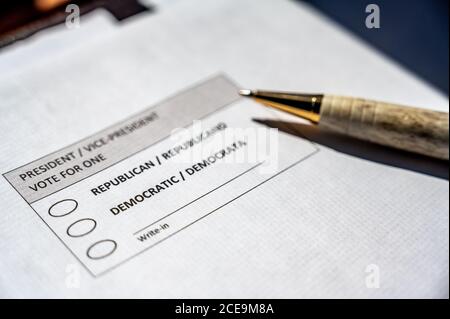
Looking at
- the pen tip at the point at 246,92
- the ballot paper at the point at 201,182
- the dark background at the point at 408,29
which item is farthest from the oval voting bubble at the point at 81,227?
the dark background at the point at 408,29

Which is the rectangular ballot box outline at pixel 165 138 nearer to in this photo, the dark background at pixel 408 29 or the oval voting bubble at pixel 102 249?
the oval voting bubble at pixel 102 249

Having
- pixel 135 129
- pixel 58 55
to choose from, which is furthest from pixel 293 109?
pixel 58 55

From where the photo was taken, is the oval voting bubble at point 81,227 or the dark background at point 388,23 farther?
the dark background at point 388,23

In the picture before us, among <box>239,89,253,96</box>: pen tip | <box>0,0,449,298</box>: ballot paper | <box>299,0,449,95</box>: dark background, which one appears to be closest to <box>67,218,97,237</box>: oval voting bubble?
<box>0,0,449,298</box>: ballot paper

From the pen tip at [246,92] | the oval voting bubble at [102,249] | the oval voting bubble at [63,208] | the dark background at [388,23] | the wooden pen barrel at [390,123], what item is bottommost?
the oval voting bubble at [102,249]

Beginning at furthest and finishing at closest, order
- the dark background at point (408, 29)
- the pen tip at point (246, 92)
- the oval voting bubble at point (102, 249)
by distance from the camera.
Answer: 1. the dark background at point (408, 29)
2. the pen tip at point (246, 92)
3. the oval voting bubble at point (102, 249)

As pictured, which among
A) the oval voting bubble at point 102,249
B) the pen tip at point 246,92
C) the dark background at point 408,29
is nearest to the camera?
the oval voting bubble at point 102,249

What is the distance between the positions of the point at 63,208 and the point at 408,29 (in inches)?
21.1

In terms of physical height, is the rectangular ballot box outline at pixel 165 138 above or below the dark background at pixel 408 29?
below

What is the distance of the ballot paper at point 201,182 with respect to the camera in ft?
1.48

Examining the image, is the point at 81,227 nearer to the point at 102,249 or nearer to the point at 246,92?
the point at 102,249

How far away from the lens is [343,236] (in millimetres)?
485

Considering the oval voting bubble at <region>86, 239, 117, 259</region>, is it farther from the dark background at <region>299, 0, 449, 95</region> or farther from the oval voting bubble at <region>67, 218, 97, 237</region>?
the dark background at <region>299, 0, 449, 95</region>
